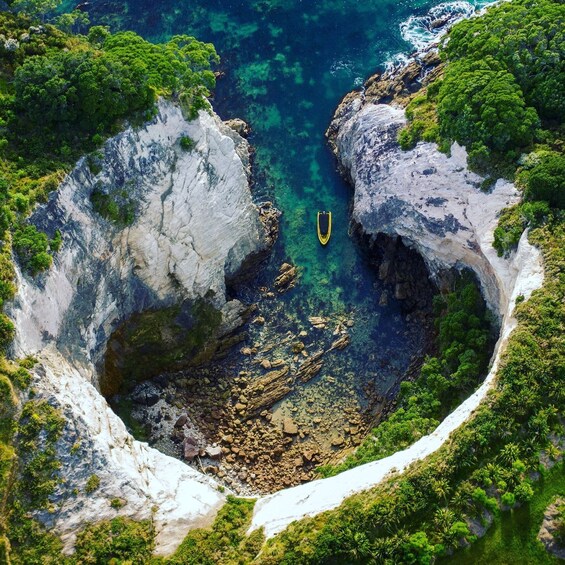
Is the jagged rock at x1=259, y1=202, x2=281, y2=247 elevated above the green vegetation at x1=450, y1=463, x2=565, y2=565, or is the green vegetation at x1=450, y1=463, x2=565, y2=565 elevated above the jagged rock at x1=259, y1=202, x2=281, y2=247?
the jagged rock at x1=259, y1=202, x2=281, y2=247

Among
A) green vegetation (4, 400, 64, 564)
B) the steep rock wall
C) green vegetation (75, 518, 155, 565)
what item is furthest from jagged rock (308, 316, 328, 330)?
green vegetation (4, 400, 64, 564)

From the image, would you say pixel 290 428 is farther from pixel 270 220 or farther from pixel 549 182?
pixel 549 182

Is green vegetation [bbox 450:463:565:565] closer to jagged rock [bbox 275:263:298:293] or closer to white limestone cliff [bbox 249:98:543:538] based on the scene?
white limestone cliff [bbox 249:98:543:538]

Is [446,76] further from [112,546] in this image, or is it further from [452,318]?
[112,546]

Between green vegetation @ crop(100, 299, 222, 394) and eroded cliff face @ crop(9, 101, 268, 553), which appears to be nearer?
eroded cliff face @ crop(9, 101, 268, 553)

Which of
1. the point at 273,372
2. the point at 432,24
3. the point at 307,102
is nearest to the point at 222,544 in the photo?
the point at 273,372

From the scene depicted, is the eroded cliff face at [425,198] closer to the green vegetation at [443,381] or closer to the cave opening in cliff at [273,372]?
the green vegetation at [443,381]

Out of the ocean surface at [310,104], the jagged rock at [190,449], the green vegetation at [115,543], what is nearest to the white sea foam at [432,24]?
the ocean surface at [310,104]
